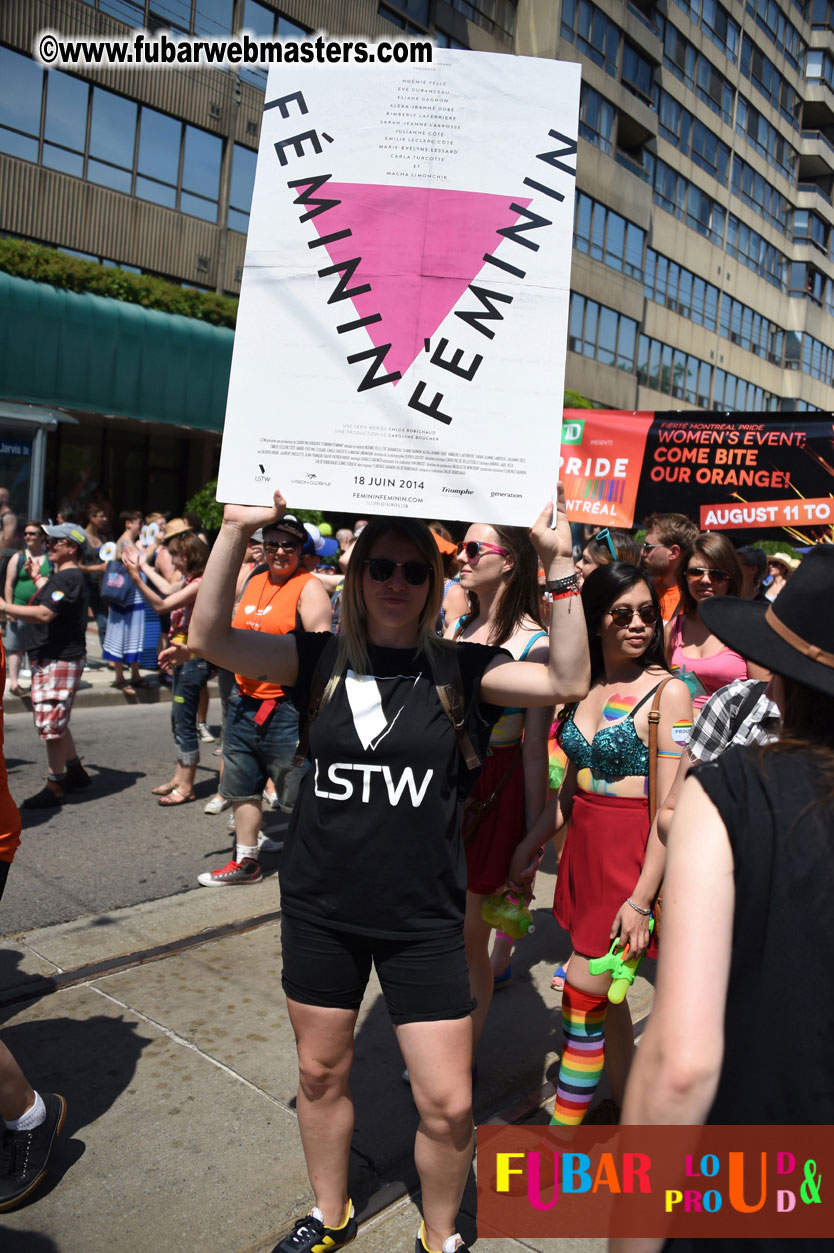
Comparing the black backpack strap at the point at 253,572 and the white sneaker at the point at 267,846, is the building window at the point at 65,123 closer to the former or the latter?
the black backpack strap at the point at 253,572

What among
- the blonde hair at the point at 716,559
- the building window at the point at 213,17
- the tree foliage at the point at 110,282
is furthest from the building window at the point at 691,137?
the blonde hair at the point at 716,559

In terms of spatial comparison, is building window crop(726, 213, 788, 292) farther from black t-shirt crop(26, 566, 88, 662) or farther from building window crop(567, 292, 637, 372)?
black t-shirt crop(26, 566, 88, 662)

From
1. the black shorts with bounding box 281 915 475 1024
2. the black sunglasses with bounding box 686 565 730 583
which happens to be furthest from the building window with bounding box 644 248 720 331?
the black shorts with bounding box 281 915 475 1024

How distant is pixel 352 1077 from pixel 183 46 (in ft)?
71.1

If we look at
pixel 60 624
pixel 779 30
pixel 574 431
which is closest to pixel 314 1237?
pixel 60 624

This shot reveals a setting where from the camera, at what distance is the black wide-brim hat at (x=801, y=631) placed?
144 centimetres

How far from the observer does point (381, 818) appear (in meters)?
2.47

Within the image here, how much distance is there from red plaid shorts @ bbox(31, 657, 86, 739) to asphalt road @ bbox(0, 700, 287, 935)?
550mm

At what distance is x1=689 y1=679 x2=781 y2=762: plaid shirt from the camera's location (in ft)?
9.08

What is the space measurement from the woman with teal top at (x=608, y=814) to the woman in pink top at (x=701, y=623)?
1210 millimetres

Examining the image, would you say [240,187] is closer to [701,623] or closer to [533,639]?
[701,623]

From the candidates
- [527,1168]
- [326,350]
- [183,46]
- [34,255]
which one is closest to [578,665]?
[326,350]

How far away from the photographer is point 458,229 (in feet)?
7.98

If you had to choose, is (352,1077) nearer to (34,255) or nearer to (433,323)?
(433,323)
